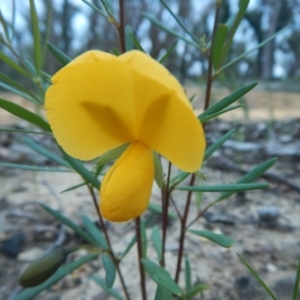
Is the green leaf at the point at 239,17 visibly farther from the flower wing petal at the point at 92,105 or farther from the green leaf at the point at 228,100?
the flower wing petal at the point at 92,105

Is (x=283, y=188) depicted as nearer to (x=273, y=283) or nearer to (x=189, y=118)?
(x=273, y=283)

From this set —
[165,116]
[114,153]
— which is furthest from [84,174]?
[165,116]

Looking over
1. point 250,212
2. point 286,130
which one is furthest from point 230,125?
point 250,212

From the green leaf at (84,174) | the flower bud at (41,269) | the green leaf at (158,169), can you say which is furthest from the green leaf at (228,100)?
the flower bud at (41,269)

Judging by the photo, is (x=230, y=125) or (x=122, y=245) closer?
(x=122, y=245)

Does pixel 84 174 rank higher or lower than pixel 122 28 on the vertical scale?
lower

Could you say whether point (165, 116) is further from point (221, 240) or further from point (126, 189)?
point (221, 240)
